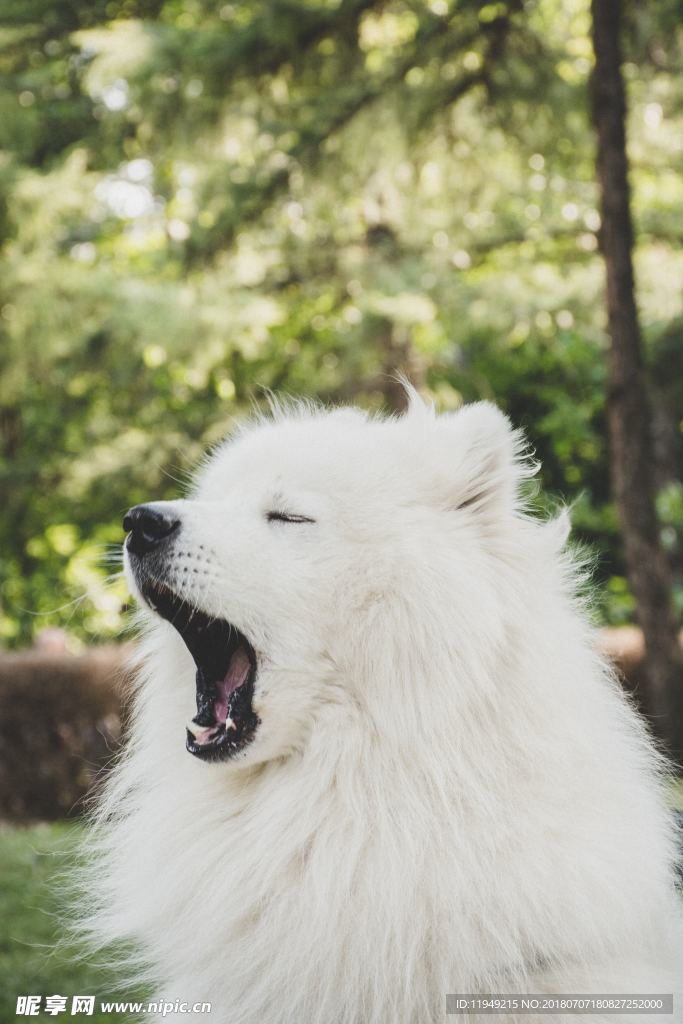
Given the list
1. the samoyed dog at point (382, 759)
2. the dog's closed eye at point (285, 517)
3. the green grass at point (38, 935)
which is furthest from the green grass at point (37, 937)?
the dog's closed eye at point (285, 517)

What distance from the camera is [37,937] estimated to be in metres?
6.08

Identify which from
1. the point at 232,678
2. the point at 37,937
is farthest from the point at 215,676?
the point at 37,937

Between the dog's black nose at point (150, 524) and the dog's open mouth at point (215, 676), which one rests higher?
the dog's black nose at point (150, 524)

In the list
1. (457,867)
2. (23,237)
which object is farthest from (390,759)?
(23,237)

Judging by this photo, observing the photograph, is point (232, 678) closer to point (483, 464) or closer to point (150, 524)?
point (150, 524)

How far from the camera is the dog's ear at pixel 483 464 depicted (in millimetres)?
2479

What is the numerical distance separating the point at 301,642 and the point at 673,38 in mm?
7854

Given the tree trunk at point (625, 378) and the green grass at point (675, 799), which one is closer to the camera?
the green grass at point (675, 799)

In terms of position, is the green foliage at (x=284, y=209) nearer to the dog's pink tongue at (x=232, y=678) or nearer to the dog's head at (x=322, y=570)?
the dog's head at (x=322, y=570)

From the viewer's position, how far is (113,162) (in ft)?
32.7

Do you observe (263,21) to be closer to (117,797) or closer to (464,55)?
(464,55)

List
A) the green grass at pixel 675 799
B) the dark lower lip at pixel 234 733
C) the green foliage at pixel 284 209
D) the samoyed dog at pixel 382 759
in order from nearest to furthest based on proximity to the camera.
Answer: the samoyed dog at pixel 382 759 → the dark lower lip at pixel 234 733 → the green grass at pixel 675 799 → the green foliage at pixel 284 209

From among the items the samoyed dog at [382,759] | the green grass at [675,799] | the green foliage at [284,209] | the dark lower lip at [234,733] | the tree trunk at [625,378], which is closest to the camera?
the samoyed dog at [382,759]

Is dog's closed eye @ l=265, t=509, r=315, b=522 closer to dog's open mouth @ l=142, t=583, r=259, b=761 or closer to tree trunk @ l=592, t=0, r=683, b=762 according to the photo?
dog's open mouth @ l=142, t=583, r=259, b=761
